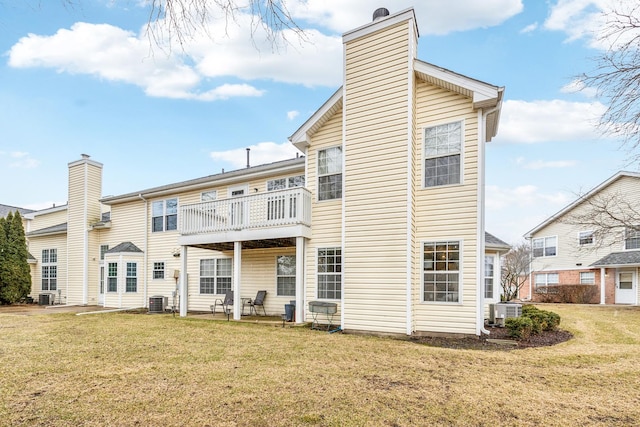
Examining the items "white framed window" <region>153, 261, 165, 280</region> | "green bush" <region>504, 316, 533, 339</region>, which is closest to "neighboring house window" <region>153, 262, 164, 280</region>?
"white framed window" <region>153, 261, 165, 280</region>

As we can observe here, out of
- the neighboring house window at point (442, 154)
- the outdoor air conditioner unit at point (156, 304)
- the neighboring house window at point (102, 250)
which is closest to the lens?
the neighboring house window at point (442, 154)

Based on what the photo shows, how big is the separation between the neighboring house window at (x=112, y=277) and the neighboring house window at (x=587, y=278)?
90.2 ft

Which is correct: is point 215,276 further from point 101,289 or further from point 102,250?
point 102,250

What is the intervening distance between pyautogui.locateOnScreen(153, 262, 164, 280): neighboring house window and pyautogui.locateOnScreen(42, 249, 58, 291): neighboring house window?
29.2 ft

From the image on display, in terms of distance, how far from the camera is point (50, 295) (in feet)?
65.3

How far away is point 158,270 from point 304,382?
13264 millimetres

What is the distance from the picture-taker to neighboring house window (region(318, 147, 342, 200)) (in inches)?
436

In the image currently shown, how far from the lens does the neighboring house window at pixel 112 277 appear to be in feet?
55.2

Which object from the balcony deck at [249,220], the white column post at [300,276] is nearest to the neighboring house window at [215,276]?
the balcony deck at [249,220]

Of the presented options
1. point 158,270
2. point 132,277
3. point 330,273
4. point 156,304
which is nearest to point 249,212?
point 330,273

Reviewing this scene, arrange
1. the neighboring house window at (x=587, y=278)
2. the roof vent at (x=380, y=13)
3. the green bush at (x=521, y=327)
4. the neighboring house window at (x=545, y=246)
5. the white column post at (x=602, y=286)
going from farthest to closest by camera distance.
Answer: the neighboring house window at (x=545, y=246)
the neighboring house window at (x=587, y=278)
the white column post at (x=602, y=286)
the roof vent at (x=380, y=13)
the green bush at (x=521, y=327)

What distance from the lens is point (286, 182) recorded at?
44.5 feet

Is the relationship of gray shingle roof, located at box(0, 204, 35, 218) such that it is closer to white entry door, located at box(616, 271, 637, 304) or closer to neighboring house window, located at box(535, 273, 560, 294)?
neighboring house window, located at box(535, 273, 560, 294)

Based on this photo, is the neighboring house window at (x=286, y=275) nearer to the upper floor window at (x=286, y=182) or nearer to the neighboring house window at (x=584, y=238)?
the upper floor window at (x=286, y=182)
